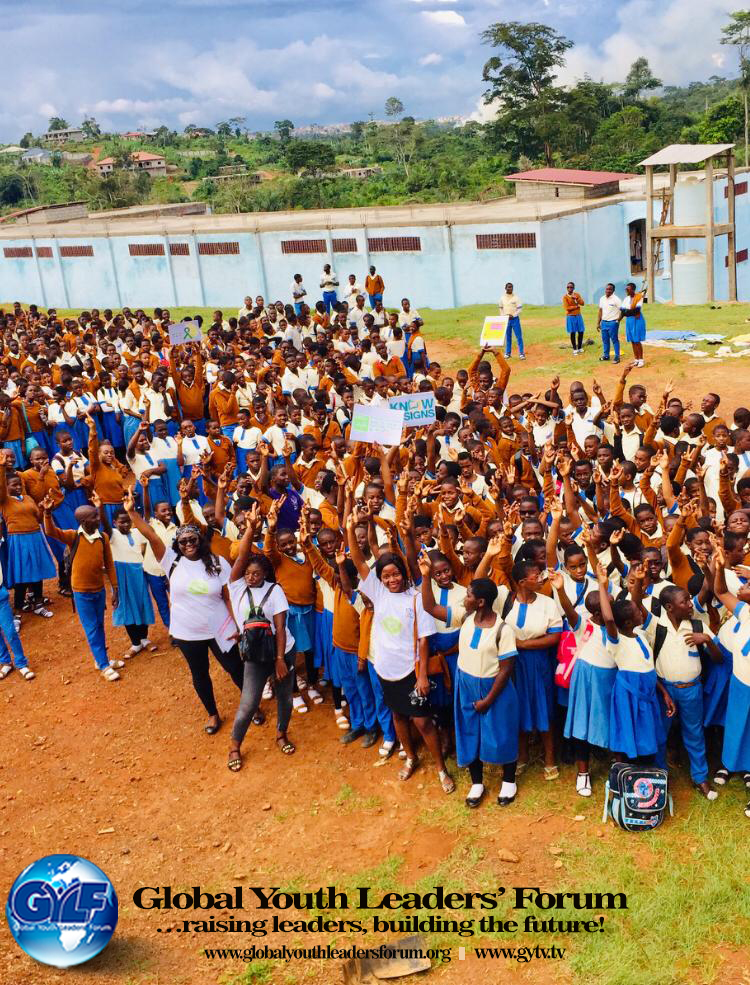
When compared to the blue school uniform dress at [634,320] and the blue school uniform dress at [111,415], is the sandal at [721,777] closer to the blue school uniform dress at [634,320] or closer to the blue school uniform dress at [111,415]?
the blue school uniform dress at [111,415]

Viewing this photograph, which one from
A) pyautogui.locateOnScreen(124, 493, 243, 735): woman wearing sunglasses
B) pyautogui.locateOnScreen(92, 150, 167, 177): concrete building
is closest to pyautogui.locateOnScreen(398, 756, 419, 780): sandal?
pyautogui.locateOnScreen(124, 493, 243, 735): woman wearing sunglasses

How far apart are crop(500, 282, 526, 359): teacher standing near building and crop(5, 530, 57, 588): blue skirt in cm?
962

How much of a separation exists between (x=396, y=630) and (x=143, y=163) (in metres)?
73.3

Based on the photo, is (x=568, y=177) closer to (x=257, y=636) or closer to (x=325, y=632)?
(x=325, y=632)

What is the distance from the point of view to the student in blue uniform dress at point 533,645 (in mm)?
5512

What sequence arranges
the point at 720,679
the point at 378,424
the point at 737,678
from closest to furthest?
the point at 737,678 → the point at 720,679 → the point at 378,424

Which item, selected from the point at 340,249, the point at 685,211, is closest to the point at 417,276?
the point at 340,249

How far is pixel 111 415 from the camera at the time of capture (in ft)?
39.5

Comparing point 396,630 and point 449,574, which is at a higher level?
point 449,574

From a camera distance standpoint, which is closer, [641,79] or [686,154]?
[686,154]

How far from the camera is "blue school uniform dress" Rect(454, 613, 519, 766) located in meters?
5.38

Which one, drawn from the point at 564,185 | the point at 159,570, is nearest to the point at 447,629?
the point at 159,570

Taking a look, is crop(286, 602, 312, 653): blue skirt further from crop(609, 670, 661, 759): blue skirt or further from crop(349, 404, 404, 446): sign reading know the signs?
crop(609, 670, 661, 759): blue skirt

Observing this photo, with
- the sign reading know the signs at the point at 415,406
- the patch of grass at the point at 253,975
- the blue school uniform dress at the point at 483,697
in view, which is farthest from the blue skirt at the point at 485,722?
the sign reading know the signs at the point at 415,406
